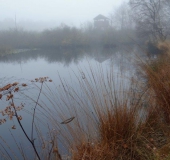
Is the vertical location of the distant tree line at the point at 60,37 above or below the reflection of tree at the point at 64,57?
above

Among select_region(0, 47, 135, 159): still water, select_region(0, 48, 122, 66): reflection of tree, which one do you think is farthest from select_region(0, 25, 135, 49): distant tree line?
select_region(0, 47, 135, 159): still water

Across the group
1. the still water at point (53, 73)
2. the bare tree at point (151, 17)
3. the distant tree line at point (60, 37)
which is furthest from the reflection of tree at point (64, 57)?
the distant tree line at point (60, 37)

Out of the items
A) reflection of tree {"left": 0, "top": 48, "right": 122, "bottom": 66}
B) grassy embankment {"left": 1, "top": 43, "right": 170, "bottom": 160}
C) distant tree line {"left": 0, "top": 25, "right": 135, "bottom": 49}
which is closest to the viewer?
grassy embankment {"left": 1, "top": 43, "right": 170, "bottom": 160}

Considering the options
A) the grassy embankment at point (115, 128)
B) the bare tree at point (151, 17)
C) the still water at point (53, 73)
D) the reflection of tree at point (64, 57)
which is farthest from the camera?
the bare tree at point (151, 17)

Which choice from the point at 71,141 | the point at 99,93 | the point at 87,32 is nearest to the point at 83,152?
the point at 71,141

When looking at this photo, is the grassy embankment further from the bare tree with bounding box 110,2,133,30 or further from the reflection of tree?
the bare tree with bounding box 110,2,133,30

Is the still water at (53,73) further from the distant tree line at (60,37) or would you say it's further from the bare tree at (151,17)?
the distant tree line at (60,37)

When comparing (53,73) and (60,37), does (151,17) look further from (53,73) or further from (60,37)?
(60,37)

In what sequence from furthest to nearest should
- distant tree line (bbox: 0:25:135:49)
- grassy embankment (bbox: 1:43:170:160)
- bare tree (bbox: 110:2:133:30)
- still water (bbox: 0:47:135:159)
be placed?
bare tree (bbox: 110:2:133:30), distant tree line (bbox: 0:25:135:49), still water (bbox: 0:47:135:159), grassy embankment (bbox: 1:43:170:160)

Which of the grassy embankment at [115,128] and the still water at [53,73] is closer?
the grassy embankment at [115,128]

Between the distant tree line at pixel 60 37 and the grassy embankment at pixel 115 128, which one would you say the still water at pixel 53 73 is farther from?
the distant tree line at pixel 60 37

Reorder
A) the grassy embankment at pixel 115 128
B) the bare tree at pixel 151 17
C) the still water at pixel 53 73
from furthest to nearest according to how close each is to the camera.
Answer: the bare tree at pixel 151 17 → the still water at pixel 53 73 → the grassy embankment at pixel 115 128

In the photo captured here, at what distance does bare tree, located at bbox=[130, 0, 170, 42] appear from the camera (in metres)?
13.2

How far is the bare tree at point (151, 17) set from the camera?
13188 mm
